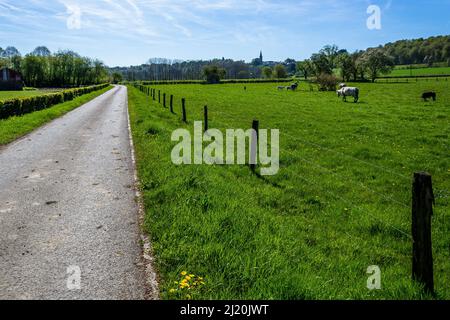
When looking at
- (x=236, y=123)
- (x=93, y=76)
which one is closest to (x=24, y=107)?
(x=236, y=123)

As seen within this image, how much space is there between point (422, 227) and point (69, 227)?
631 centimetres

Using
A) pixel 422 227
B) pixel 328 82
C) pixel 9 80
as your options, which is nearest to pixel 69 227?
pixel 422 227

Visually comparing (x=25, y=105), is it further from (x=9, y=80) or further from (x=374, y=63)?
(x=374, y=63)

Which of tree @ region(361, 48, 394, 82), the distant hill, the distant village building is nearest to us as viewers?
the distant village building

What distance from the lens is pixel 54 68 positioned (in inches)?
5694

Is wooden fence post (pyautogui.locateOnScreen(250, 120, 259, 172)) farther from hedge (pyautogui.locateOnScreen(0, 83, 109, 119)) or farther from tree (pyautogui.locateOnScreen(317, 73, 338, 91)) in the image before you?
tree (pyautogui.locateOnScreen(317, 73, 338, 91))

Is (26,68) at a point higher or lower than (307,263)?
higher

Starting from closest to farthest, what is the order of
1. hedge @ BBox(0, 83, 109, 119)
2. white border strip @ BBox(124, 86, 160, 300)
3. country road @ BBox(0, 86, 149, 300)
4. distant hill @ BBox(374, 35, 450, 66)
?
white border strip @ BBox(124, 86, 160, 300)
country road @ BBox(0, 86, 149, 300)
hedge @ BBox(0, 83, 109, 119)
distant hill @ BBox(374, 35, 450, 66)

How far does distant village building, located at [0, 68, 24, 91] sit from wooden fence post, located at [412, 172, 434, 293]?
125609 mm

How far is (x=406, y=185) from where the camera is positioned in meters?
10.5

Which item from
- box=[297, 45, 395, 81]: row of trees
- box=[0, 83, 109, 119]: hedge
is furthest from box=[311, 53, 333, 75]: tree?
box=[0, 83, 109, 119]: hedge

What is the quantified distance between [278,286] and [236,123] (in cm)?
1951

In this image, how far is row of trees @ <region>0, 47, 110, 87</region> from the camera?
13800 centimetres
